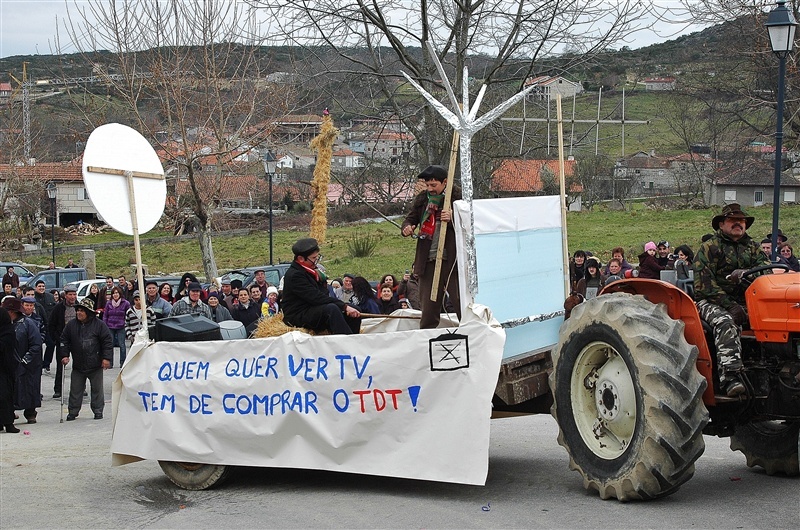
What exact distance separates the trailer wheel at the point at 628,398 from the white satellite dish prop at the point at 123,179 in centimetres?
417

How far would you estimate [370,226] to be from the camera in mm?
50312

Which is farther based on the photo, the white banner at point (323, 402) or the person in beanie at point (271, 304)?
the person in beanie at point (271, 304)

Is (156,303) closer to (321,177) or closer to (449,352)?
(321,177)

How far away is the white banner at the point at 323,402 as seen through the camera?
7664 mm

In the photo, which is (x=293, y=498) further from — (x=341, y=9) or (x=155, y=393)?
(x=341, y=9)

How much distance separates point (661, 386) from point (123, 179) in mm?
5668

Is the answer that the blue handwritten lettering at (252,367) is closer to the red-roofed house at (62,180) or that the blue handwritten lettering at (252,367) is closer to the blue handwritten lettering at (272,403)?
the blue handwritten lettering at (272,403)

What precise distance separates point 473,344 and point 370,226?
42.8m

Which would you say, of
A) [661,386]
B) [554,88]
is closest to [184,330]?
[661,386]

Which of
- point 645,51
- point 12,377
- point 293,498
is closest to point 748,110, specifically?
point 12,377

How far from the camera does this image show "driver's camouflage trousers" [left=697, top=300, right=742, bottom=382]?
6.91 metres

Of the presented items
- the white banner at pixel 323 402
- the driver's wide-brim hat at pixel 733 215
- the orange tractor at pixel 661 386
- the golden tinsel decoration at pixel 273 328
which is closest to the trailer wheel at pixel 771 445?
the orange tractor at pixel 661 386

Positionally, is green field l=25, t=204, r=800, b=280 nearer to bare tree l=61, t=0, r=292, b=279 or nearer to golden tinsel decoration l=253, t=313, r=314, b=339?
bare tree l=61, t=0, r=292, b=279

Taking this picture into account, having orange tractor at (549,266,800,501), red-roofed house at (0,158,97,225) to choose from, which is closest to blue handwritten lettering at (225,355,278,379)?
orange tractor at (549,266,800,501)
